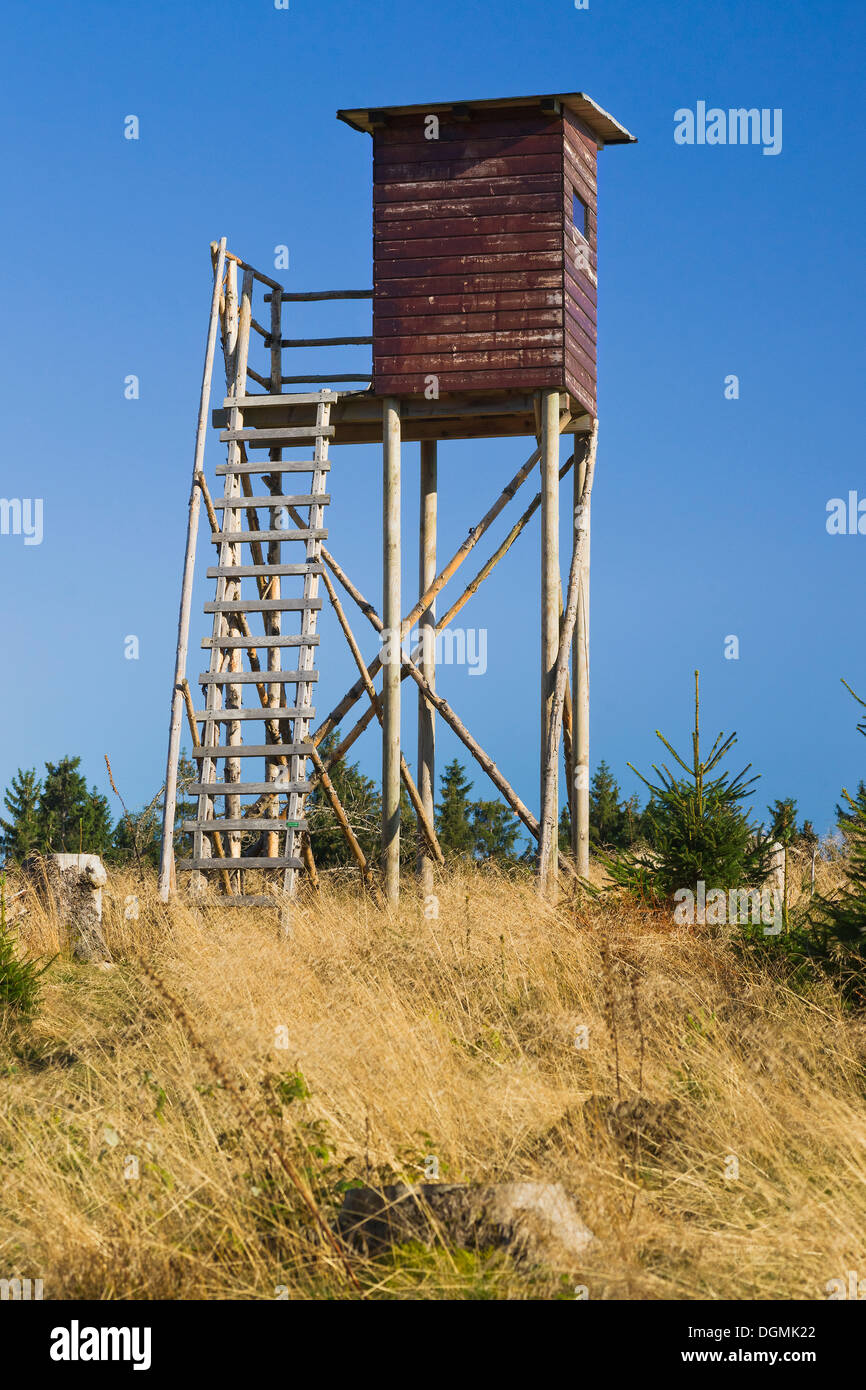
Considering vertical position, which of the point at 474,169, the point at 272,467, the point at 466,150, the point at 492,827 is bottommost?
the point at 492,827

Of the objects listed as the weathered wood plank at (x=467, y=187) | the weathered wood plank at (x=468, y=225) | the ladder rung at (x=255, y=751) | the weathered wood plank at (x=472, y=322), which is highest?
the weathered wood plank at (x=467, y=187)

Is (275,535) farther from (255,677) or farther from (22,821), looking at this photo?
(22,821)

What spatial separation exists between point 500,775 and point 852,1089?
7688 millimetres

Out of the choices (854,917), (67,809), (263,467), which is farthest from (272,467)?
(67,809)

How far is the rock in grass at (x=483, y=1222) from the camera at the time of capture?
5.41 metres

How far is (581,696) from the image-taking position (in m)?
16.1

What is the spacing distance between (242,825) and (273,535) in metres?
3.15

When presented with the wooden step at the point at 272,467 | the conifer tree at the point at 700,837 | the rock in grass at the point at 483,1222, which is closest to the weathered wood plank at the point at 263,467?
the wooden step at the point at 272,467

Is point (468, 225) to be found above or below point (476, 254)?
above

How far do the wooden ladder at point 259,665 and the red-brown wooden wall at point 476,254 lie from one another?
1.23 metres

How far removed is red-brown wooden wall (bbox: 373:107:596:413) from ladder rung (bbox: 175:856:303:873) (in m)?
5.22

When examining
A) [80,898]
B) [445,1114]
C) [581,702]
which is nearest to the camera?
[445,1114]

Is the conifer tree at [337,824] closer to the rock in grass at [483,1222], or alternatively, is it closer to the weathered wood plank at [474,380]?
the weathered wood plank at [474,380]
